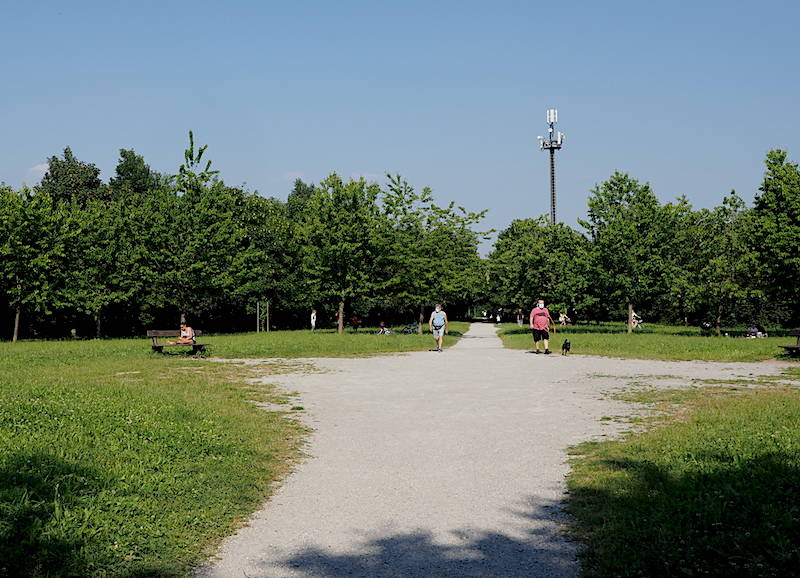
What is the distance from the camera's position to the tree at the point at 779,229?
36.3m

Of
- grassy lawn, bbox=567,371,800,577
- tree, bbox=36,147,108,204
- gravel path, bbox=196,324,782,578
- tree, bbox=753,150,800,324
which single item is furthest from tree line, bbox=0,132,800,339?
grassy lawn, bbox=567,371,800,577

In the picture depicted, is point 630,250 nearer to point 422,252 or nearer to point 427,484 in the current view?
point 422,252

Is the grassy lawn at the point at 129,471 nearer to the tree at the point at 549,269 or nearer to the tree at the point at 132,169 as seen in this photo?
the tree at the point at 549,269

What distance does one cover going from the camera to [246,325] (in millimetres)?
57812

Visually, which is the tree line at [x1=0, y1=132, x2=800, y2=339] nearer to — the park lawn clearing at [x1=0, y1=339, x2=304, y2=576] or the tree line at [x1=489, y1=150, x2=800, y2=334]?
the tree line at [x1=489, y1=150, x2=800, y2=334]

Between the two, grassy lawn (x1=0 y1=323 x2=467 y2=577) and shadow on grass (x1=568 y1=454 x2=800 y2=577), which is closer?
shadow on grass (x1=568 y1=454 x2=800 y2=577)

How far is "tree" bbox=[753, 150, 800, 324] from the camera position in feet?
119

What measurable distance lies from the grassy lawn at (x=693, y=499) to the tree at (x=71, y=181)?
Result: 5879cm

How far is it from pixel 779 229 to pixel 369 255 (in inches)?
868

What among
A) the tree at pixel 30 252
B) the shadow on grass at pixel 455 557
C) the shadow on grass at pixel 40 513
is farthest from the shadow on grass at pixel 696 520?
the tree at pixel 30 252

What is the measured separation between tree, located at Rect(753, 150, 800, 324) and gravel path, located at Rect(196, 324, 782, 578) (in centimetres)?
2435

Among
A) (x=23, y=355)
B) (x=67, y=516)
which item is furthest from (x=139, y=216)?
(x=67, y=516)

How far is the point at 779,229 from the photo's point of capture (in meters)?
37.4

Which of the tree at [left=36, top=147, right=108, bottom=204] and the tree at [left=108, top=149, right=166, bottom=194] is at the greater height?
the tree at [left=108, top=149, right=166, bottom=194]
